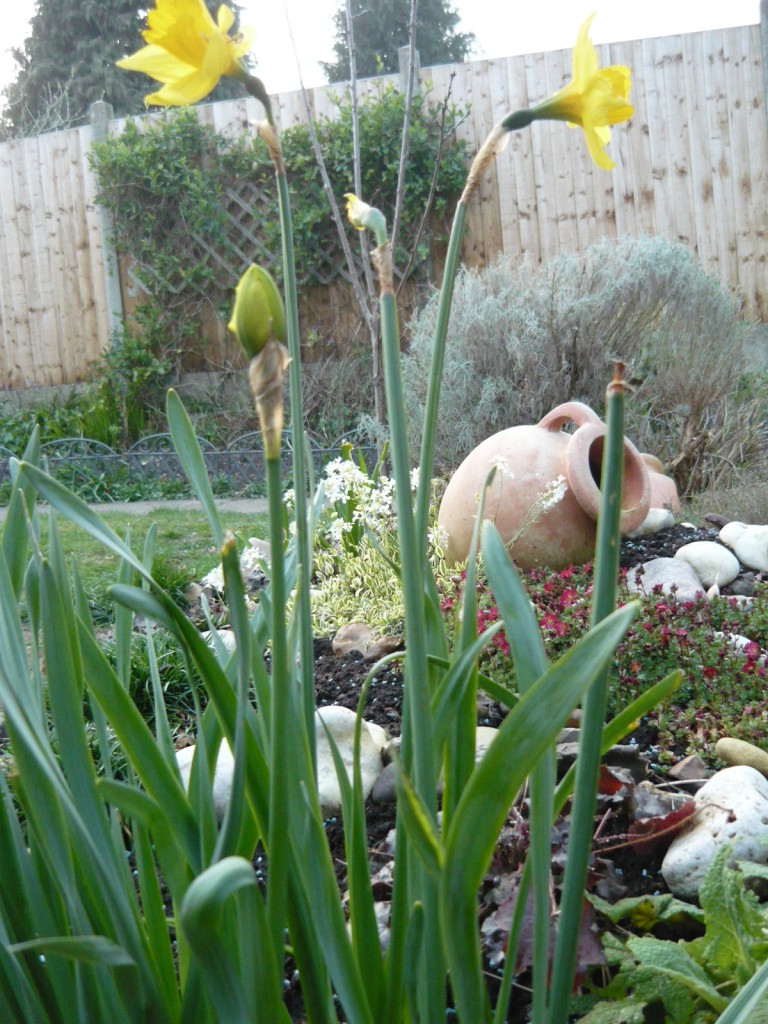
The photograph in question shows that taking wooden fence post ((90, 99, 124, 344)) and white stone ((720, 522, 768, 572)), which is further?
wooden fence post ((90, 99, 124, 344))

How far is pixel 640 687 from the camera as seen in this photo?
2.07 metres

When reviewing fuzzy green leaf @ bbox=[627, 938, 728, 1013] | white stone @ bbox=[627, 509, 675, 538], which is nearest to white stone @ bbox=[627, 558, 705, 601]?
white stone @ bbox=[627, 509, 675, 538]

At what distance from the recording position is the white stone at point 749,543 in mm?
3314

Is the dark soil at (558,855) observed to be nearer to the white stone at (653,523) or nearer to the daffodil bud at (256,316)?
the daffodil bud at (256,316)

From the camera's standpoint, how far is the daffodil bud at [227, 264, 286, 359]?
1.47 feet

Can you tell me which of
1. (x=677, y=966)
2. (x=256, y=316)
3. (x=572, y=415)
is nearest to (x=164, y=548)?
(x=572, y=415)

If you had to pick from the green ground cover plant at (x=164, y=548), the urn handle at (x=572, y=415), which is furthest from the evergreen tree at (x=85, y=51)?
the urn handle at (x=572, y=415)

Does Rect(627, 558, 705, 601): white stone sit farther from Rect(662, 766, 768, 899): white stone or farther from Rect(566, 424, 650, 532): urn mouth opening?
Rect(662, 766, 768, 899): white stone

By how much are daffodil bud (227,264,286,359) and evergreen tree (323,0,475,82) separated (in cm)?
1744

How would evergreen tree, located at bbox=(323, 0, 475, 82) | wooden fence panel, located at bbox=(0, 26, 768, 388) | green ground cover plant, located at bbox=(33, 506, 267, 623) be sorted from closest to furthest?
green ground cover plant, located at bbox=(33, 506, 267, 623) < wooden fence panel, located at bbox=(0, 26, 768, 388) < evergreen tree, located at bbox=(323, 0, 475, 82)

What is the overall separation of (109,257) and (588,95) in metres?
7.63

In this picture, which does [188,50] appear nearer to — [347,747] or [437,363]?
[437,363]

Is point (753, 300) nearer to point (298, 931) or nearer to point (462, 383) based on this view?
point (462, 383)

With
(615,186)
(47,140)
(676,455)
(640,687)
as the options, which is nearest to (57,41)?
(47,140)
